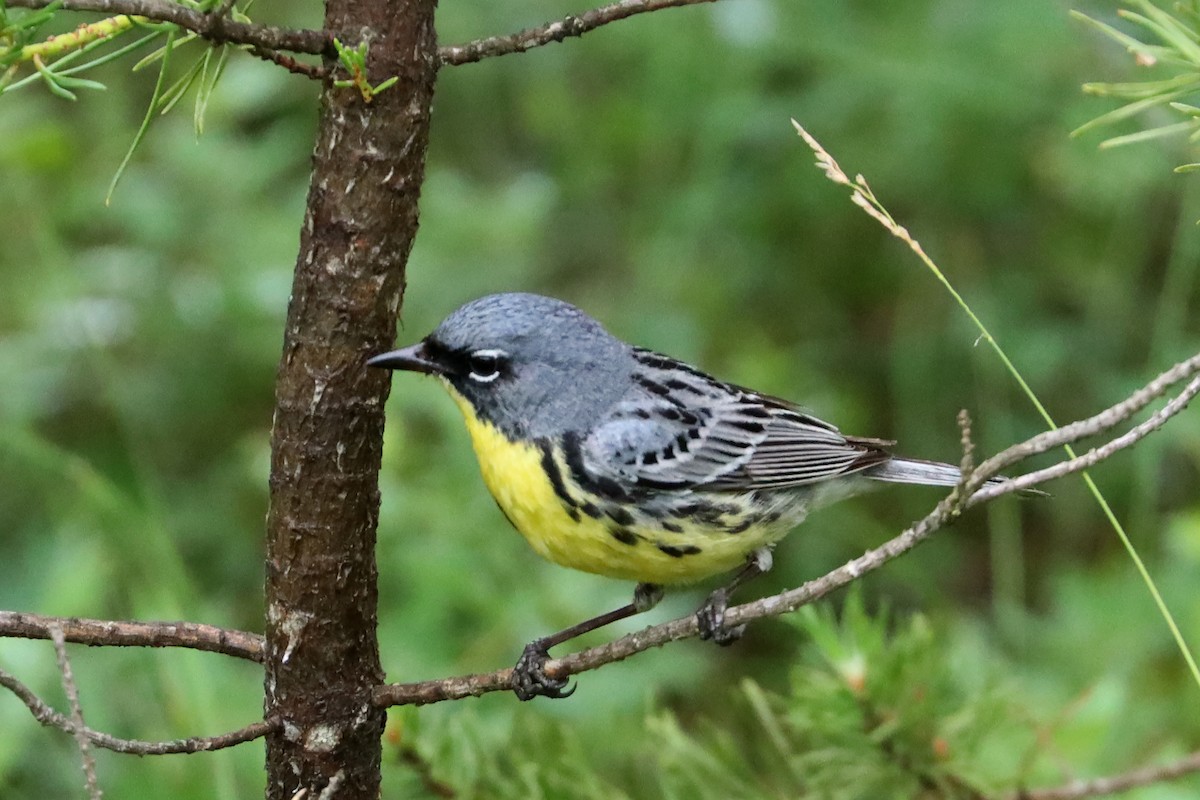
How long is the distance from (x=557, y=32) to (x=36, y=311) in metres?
2.98

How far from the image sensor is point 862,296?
205 inches

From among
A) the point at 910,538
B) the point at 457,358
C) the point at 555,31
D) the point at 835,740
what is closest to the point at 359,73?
the point at 555,31

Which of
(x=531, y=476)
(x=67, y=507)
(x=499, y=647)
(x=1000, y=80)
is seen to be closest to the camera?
(x=531, y=476)

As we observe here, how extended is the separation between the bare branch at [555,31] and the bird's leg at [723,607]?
0.80 meters

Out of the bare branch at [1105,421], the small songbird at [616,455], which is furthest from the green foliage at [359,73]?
the bare branch at [1105,421]

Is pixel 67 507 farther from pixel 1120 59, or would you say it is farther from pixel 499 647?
pixel 1120 59

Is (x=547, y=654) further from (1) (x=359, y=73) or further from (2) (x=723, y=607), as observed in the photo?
(1) (x=359, y=73)

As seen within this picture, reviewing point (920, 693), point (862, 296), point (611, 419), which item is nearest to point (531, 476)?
point (611, 419)

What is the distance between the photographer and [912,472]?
306 cm

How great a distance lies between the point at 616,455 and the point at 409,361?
53 cm

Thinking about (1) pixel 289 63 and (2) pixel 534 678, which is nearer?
(1) pixel 289 63

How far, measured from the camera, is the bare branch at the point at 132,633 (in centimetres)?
165

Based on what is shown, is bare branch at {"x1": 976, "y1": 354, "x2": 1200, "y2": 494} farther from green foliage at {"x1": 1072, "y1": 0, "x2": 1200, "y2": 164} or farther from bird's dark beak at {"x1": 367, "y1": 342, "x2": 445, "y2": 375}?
bird's dark beak at {"x1": 367, "y1": 342, "x2": 445, "y2": 375}

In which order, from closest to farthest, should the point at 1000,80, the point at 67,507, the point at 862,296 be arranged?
the point at 67,507 < the point at 1000,80 < the point at 862,296
